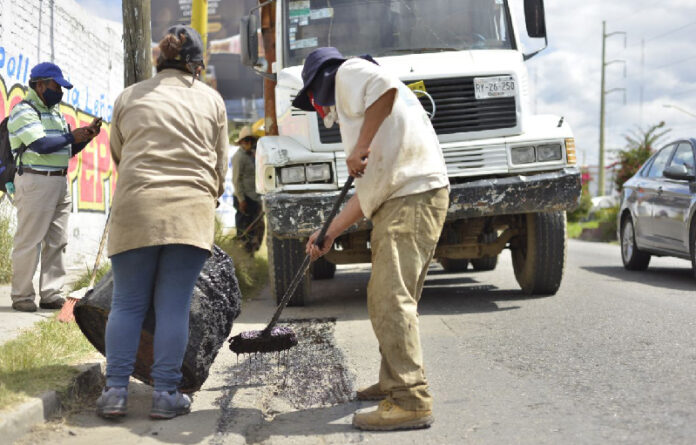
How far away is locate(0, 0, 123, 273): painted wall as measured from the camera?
998cm

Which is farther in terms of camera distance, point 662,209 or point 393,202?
point 662,209

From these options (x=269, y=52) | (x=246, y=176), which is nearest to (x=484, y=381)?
(x=269, y=52)

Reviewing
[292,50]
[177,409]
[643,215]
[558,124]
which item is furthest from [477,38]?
[177,409]

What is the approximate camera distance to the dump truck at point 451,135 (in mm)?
7301

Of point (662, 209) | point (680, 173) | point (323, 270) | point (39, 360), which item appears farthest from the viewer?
point (323, 270)

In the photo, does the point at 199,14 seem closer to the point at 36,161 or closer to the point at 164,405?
the point at 36,161

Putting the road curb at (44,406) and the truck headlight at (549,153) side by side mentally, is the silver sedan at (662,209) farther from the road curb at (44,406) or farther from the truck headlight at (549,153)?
the road curb at (44,406)

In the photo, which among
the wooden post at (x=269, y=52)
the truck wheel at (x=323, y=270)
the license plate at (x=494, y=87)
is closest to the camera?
the license plate at (x=494, y=87)

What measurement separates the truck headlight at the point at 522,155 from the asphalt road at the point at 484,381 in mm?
1291

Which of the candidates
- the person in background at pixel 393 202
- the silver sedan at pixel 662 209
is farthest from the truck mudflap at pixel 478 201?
the person in background at pixel 393 202

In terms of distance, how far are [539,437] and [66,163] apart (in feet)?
16.2

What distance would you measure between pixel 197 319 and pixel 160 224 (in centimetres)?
71

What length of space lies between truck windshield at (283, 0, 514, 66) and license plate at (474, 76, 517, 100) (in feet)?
2.13

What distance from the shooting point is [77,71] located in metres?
12.7
